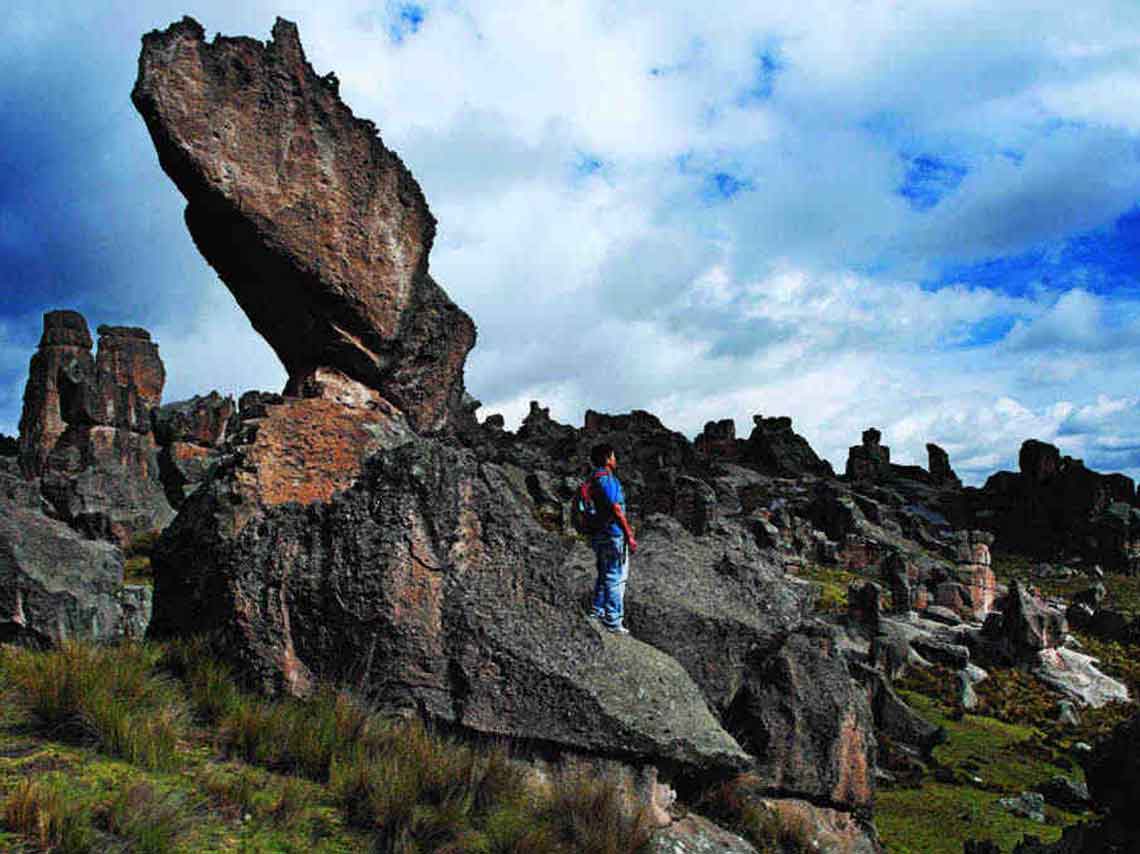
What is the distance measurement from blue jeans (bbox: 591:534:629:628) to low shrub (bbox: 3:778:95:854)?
15.6 feet

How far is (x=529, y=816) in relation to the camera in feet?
17.2

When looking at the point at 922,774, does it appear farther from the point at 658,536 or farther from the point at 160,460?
the point at 160,460

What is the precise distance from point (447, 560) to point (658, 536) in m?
4.64

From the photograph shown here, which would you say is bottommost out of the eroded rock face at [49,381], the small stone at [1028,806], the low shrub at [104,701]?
the small stone at [1028,806]

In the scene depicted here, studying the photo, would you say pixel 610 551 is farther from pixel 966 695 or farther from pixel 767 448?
pixel 767 448

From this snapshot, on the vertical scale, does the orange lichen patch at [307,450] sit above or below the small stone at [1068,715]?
above

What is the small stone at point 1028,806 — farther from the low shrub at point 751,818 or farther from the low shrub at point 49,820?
the low shrub at point 49,820

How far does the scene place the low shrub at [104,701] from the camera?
491cm

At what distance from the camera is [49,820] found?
386 centimetres

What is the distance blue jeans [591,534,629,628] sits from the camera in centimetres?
800

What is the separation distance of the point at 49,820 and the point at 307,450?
14.1ft

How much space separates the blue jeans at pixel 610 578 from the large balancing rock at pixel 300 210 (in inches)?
108

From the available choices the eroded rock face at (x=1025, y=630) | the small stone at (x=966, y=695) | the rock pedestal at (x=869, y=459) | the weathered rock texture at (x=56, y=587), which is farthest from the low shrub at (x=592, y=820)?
the rock pedestal at (x=869, y=459)

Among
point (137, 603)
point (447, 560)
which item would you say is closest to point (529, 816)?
point (447, 560)
